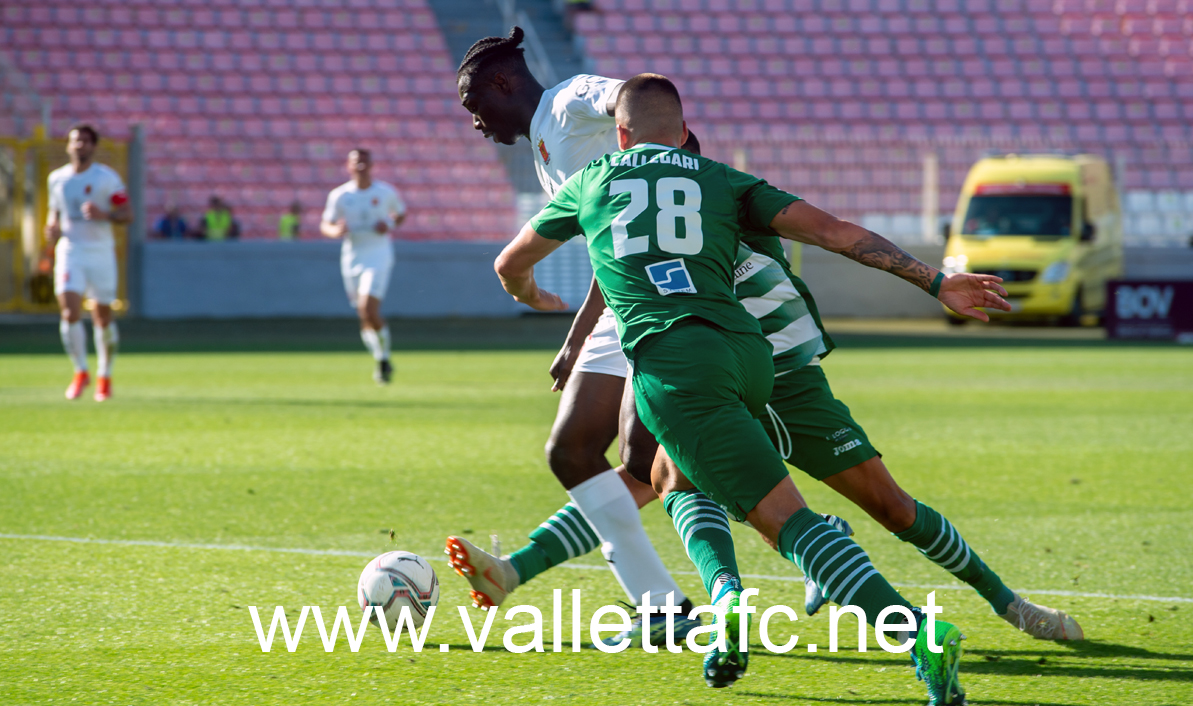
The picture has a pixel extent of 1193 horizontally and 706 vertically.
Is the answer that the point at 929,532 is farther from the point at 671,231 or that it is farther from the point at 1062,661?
the point at 671,231

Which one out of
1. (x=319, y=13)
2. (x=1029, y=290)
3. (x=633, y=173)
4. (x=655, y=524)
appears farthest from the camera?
(x=319, y=13)

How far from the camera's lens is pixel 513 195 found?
24656 mm

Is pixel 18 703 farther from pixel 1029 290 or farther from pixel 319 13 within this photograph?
pixel 319 13

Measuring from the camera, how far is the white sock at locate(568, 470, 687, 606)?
155 inches

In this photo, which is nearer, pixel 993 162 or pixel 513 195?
pixel 993 162

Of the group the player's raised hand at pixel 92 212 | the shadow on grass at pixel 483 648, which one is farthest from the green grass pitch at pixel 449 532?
the player's raised hand at pixel 92 212

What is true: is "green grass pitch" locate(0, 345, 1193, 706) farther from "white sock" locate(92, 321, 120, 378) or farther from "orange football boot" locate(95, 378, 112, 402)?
"white sock" locate(92, 321, 120, 378)

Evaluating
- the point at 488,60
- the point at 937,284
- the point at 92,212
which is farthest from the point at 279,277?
the point at 937,284

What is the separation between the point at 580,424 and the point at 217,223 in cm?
2021

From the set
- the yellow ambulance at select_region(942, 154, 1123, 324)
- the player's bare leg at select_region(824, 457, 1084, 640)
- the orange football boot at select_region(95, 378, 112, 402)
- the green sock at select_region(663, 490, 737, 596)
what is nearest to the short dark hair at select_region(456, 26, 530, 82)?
the green sock at select_region(663, 490, 737, 596)

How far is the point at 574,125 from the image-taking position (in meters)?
4.22

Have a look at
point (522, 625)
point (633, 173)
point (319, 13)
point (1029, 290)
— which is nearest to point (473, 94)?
point (633, 173)

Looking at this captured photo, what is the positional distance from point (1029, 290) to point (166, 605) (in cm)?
1913

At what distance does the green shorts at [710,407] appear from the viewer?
10.4 ft
